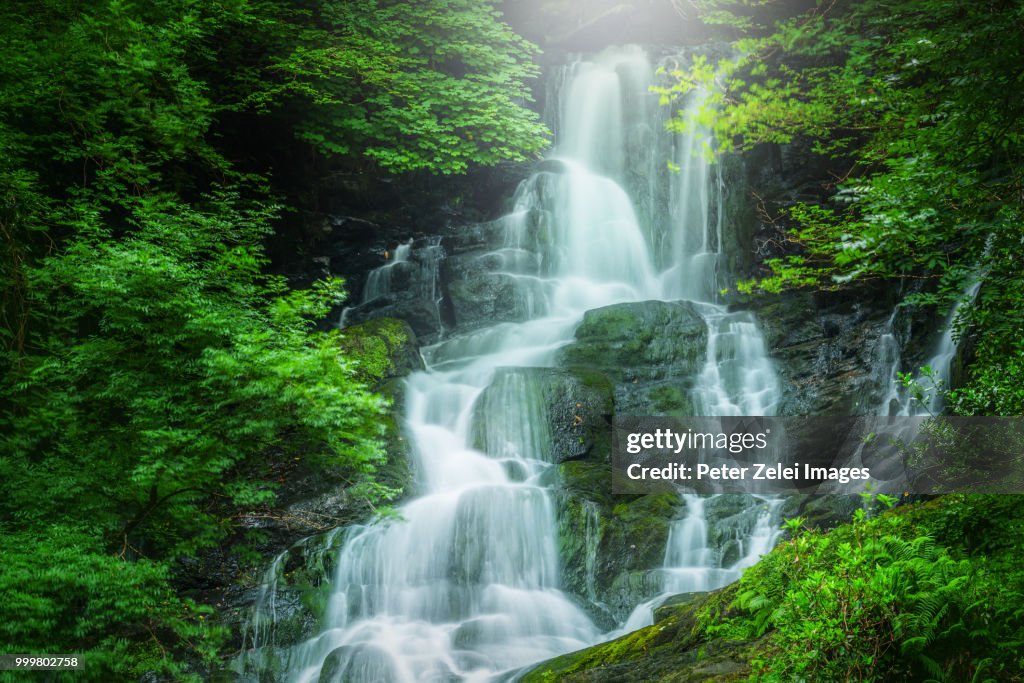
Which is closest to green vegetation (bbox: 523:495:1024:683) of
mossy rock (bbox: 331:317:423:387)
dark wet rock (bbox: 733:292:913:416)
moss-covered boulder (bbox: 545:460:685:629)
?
moss-covered boulder (bbox: 545:460:685:629)

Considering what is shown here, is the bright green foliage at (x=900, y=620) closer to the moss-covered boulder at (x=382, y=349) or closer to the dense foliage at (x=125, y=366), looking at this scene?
the dense foliage at (x=125, y=366)

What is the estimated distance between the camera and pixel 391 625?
8.48 m

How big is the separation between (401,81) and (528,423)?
7.81 meters

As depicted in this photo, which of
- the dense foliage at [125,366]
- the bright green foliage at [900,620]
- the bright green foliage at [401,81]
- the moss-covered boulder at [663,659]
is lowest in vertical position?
the moss-covered boulder at [663,659]

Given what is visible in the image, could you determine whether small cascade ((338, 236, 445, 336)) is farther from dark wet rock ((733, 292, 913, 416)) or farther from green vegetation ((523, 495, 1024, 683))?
green vegetation ((523, 495, 1024, 683))

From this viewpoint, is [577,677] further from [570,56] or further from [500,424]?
[570,56]

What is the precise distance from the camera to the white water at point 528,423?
8.30 metres

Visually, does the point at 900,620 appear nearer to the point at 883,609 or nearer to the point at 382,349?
the point at 883,609

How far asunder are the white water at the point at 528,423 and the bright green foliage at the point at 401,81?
11.9 feet

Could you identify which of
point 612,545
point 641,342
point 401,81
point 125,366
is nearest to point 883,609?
point 612,545

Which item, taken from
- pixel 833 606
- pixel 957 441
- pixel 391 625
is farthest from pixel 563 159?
pixel 833 606

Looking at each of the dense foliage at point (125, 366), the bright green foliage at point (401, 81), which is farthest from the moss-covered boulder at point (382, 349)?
the bright green foliage at point (401, 81)

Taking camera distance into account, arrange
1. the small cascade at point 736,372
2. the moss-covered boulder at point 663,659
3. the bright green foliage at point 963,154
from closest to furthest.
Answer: the moss-covered boulder at point 663,659 < the bright green foliage at point 963,154 < the small cascade at point 736,372

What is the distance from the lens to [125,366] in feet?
22.6
